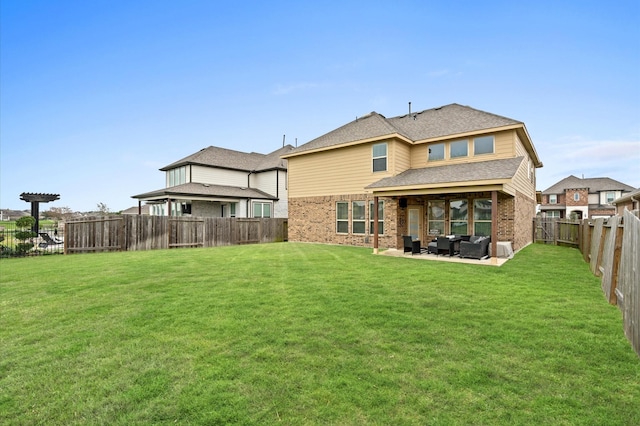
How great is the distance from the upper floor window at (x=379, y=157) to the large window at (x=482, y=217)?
182 inches

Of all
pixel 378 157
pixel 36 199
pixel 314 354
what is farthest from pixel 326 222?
pixel 36 199

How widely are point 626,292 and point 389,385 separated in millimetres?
4128

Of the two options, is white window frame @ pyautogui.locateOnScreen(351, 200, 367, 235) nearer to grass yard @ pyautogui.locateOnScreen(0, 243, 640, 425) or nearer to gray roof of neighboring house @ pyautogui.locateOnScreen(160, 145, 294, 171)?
grass yard @ pyautogui.locateOnScreen(0, 243, 640, 425)

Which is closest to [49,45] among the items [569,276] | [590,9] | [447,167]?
[447,167]

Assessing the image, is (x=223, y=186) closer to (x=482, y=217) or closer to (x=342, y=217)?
(x=342, y=217)

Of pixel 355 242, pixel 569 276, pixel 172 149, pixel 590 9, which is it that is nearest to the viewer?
pixel 569 276

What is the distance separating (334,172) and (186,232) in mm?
8923

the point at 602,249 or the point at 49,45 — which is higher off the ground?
the point at 49,45

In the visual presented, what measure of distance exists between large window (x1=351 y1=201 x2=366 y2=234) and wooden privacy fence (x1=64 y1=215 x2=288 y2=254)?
673cm

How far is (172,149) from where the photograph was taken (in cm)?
2877

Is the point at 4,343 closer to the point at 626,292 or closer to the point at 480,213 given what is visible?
the point at 626,292

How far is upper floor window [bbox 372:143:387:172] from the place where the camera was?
15312mm

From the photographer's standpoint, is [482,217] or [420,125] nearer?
[482,217]

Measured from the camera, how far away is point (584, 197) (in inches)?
1710
